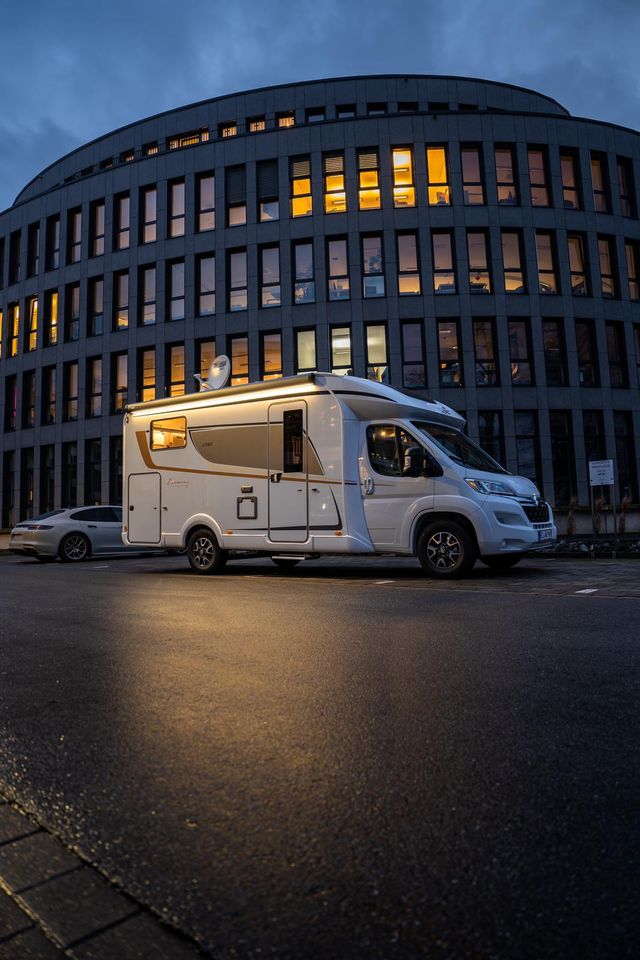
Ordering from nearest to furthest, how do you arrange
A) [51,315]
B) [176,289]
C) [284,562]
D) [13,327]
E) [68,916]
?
1. [68,916]
2. [284,562]
3. [176,289]
4. [51,315]
5. [13,327]

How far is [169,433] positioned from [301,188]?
1989 cm

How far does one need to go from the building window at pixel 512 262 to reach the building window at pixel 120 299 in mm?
16710

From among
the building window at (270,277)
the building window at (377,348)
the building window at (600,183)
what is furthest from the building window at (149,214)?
the building window at (600,183)

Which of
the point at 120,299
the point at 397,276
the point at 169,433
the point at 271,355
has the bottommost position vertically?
the point at 169,433

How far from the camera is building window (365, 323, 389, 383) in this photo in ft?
87.7

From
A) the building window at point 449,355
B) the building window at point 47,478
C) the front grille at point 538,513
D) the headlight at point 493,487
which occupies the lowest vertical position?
the front grille at point 538,513

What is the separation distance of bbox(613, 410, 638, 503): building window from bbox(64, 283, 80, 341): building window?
24.6 metres

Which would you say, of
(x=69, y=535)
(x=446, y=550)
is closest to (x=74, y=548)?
(x=69, y=535)

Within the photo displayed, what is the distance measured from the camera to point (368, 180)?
27.9 metres

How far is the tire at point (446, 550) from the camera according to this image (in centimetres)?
955

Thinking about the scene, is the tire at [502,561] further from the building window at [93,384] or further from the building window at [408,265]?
the building window at [93,384]

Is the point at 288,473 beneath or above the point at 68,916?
above

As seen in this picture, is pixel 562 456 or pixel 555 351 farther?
pixel 555 351

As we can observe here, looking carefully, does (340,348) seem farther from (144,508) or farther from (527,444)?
(144,508)
